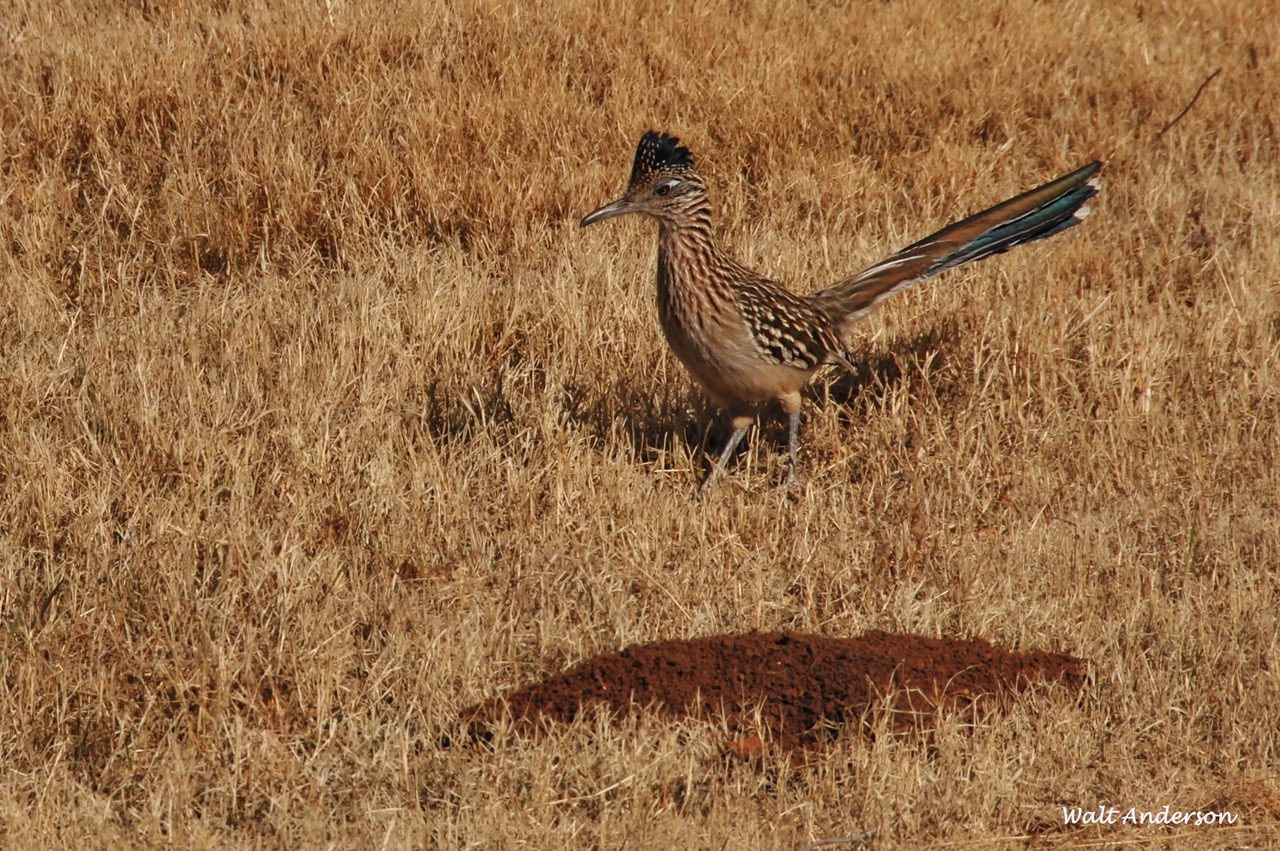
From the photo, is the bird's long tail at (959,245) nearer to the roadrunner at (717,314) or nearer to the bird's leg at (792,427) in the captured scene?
the roadrunner at (717,314)

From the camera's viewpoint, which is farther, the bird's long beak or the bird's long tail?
the bird's long tail

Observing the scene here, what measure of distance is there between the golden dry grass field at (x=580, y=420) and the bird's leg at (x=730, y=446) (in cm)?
14

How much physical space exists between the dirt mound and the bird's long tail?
92.5 inches

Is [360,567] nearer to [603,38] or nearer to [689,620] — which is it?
[689,620]

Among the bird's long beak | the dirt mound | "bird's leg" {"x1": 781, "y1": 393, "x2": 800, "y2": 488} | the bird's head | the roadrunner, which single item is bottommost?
the dirt mound

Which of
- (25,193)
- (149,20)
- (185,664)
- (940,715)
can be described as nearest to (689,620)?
(940,715)

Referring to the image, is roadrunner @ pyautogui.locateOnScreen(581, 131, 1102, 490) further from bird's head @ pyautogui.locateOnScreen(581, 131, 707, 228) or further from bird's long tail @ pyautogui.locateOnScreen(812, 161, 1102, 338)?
bird's long tail @ pyautogui.locateOnScreen(812, 161, 1102, 338)

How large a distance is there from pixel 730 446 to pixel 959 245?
1.52m

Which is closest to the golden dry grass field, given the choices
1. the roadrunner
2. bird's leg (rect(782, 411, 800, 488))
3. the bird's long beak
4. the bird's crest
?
bird's leg (rect(782, 411, 800, 488))

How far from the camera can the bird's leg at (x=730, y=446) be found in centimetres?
677

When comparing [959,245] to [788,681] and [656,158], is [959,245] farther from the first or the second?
[788,681]

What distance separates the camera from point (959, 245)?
7.30 meters

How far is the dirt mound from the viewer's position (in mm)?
4945

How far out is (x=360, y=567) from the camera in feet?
19.2
